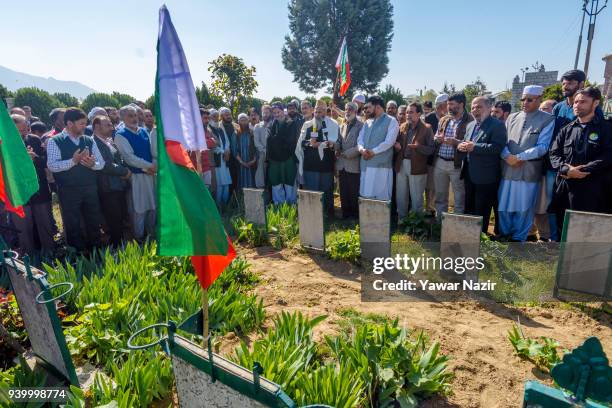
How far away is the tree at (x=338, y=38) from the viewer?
34062mm

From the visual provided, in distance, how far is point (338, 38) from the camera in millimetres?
34438

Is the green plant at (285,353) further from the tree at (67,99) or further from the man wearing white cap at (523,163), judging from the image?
the tree at (67,99)

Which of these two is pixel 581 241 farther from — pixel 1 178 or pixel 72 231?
pixel 72 231

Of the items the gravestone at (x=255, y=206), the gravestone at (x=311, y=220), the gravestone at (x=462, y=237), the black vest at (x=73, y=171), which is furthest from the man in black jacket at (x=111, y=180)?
the gravestone at (x=462, y=237)

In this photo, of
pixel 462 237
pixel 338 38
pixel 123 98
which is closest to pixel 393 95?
pixel 338 38

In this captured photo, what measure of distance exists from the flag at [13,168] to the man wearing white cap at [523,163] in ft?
17.4

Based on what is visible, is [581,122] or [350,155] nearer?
[581,122]

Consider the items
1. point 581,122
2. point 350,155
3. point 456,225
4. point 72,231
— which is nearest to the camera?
→ point 456,225

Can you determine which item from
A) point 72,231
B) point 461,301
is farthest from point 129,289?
point 461,301

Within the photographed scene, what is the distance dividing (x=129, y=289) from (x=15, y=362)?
0.92 meters

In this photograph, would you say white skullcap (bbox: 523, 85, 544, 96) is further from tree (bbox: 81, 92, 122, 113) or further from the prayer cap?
tree (bbox: 81, 92, 122, 113)

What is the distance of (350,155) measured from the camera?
6.48m

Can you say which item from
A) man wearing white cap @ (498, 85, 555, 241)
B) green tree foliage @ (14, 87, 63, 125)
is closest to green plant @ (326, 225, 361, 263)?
man wearing white cap @ (498, 85, 555, 241)

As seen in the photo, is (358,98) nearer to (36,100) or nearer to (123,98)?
(36,100)
